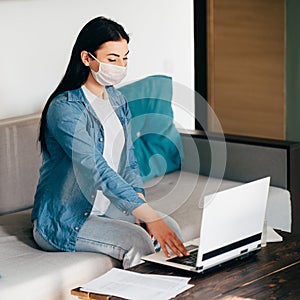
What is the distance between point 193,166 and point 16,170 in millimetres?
933

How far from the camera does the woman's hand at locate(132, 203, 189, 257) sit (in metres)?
2.63

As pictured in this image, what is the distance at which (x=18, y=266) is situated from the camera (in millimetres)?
2746

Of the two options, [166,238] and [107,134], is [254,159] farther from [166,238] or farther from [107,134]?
[166,238]

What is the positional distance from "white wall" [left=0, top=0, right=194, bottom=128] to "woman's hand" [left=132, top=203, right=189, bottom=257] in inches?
38.7

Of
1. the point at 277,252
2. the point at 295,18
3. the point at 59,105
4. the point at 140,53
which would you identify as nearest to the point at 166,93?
the point at 140,53

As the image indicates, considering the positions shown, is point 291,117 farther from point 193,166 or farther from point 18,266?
point 18,266

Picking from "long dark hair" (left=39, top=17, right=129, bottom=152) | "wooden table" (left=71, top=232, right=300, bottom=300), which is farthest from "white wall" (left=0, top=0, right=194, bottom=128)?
"wooden table" (left=71, top=232, right=300, bottom=300)

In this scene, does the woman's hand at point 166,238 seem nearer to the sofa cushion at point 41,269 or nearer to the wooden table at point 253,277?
the wooden table at point 253,277

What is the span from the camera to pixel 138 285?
2.37 m

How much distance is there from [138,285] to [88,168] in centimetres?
56

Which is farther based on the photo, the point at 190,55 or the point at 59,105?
the point at 190,55

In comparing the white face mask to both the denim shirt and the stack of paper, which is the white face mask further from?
the stack of paper

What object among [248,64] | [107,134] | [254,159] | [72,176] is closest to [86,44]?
[107,134]

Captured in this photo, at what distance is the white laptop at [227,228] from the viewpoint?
95.3 inches
